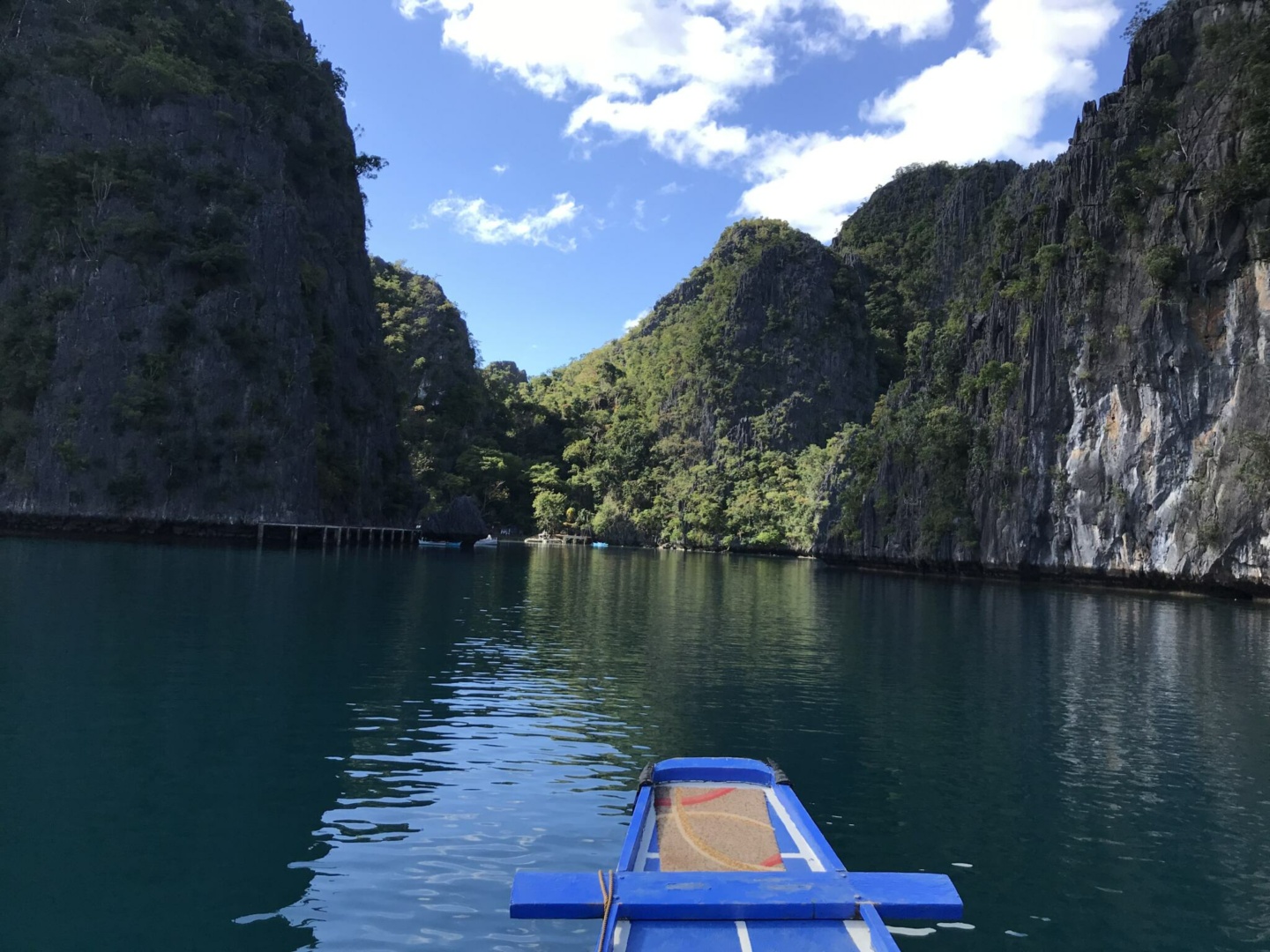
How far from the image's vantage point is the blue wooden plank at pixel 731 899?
6.51m

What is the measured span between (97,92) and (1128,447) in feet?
273

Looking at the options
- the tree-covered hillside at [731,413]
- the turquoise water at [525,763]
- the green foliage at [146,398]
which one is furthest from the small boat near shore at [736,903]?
the tree-covered hillside at [731,413]

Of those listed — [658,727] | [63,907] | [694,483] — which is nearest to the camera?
[63,907]

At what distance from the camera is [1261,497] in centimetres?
4569

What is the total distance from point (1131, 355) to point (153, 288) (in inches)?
2810

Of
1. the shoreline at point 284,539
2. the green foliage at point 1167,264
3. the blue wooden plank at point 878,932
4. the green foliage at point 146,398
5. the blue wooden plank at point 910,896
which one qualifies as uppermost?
the green foliage at point 1167,264

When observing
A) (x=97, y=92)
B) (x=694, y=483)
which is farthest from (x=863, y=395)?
(x=97, y=92)

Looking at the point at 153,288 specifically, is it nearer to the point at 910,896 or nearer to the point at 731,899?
the point at 731,899

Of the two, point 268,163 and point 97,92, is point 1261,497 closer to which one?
point 268,163

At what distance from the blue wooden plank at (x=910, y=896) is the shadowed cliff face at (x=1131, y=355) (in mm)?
48763

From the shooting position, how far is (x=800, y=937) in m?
6.37

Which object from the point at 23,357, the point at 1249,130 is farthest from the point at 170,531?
the point at 1249,130

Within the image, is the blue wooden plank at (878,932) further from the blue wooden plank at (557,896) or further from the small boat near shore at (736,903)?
the blue wooden plank at (557,896)

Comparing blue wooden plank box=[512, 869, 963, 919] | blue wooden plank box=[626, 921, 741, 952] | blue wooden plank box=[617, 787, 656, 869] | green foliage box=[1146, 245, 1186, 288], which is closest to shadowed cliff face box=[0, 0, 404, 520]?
green foliage box=[1146, 245, 1186, 288]
